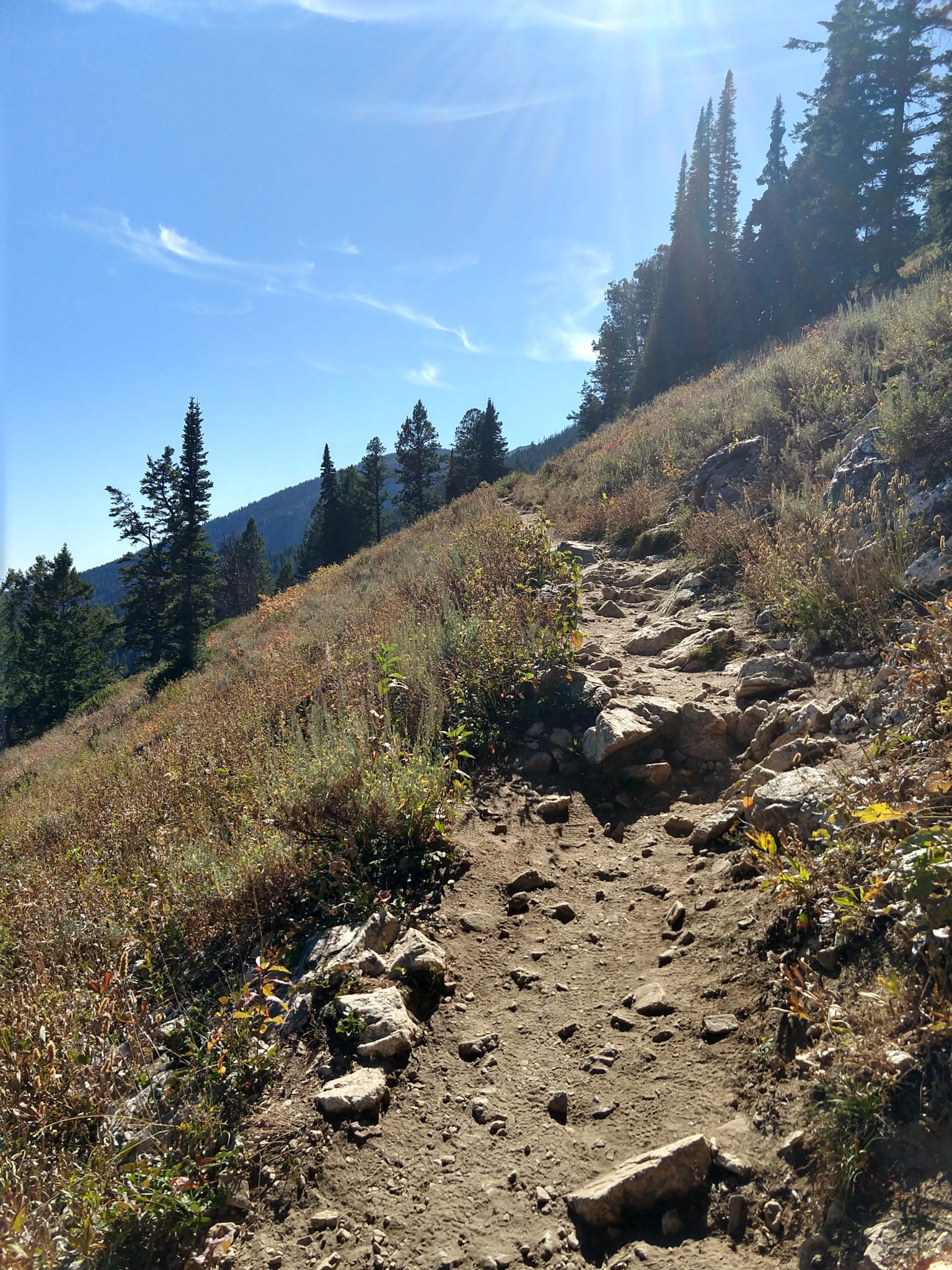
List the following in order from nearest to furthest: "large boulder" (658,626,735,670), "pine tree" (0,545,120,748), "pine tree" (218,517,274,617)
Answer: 1. "large boulder" (658,626,735,670)
2. "pine tree" (0,545,120,748)
3. "pine tree" (218,517,274,617)

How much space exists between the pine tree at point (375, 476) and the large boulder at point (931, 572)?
47.0 meters

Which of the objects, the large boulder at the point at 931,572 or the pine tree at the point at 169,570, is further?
the pine tree at the point at 169,570

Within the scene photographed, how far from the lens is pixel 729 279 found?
3578cm

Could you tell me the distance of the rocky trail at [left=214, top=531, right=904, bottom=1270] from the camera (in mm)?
1947

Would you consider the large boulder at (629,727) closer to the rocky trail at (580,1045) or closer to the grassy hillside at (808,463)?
the rocky trail at (580,1045)

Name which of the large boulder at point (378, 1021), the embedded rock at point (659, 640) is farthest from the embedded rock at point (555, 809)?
the embedded rock at point (659, 640)

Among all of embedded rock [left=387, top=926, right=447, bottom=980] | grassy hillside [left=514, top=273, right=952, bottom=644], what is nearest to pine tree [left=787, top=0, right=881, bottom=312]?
grassy hillside [left=514, top=273, right=952, bottom=644]

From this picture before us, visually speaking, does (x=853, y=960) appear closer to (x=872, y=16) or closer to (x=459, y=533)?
(x=459, y=533)

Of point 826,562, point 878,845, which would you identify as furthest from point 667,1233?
point 826,562

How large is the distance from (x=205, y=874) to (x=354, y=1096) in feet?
5.45

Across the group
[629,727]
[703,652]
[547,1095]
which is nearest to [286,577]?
[703,652]

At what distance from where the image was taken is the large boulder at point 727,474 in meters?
8.02

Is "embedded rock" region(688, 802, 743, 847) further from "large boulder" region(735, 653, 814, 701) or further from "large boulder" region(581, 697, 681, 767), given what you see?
"large boulder" region(735, 653, 814, 701)

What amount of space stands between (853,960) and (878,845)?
0.40 metres
